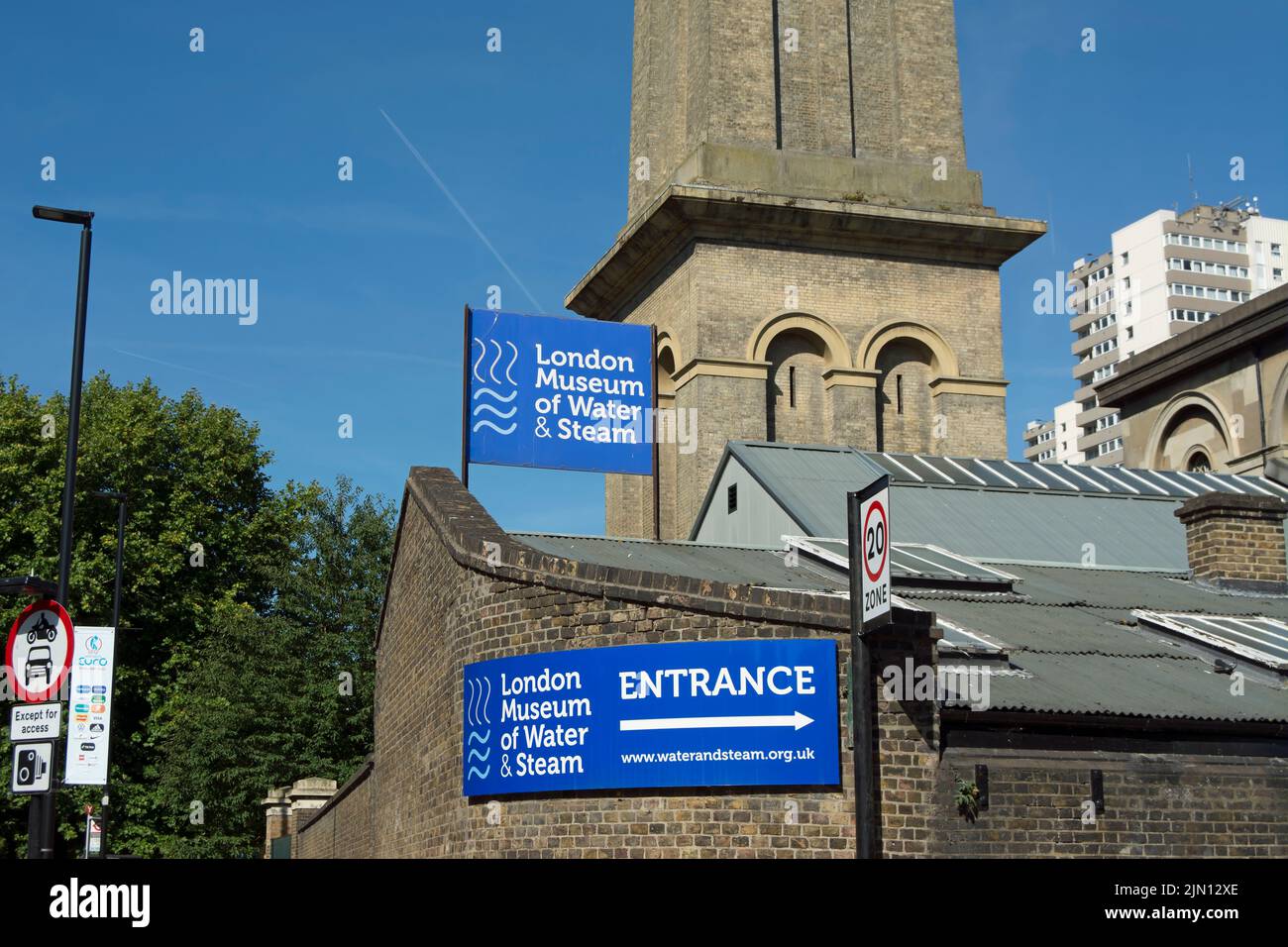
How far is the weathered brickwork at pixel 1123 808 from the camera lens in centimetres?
1415

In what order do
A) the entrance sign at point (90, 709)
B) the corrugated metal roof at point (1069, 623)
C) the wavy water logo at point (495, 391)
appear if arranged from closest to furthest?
1. the corrugated metal roof at point (1069, 623)
2. the entrance sign at point (90, 709)
3. the wavy water logo at point (495, 391)

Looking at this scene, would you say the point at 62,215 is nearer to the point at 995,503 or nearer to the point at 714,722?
the point at 714,722

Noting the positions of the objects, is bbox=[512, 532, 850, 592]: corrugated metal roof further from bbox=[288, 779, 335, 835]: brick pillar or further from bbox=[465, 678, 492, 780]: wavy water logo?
bbox=[288, 779, 335, 835]: brick pillar

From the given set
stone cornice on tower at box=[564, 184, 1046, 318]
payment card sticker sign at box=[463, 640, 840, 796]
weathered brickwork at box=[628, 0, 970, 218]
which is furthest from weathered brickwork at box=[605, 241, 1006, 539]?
payment card sticker sign at box=[463, 640, 840, 796]

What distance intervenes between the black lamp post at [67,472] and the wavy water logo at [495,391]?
733 centimetres

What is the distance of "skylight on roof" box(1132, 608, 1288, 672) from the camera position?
17625 millimetres

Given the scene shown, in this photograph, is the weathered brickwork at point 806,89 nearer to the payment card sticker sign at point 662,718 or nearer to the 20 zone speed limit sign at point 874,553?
the payment card sticker sign at point 662,718

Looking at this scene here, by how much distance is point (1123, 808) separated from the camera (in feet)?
48.3

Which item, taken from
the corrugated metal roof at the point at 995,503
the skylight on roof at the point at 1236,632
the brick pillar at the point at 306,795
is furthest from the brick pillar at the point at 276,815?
the skylight on roof at the point at 1236,632

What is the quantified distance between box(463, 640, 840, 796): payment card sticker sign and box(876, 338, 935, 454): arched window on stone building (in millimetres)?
22679

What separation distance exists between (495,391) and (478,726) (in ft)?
31.3

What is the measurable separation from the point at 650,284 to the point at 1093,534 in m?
16.7

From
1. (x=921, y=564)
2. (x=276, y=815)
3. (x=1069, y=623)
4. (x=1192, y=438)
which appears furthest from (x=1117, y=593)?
(x=1192, y=438)
